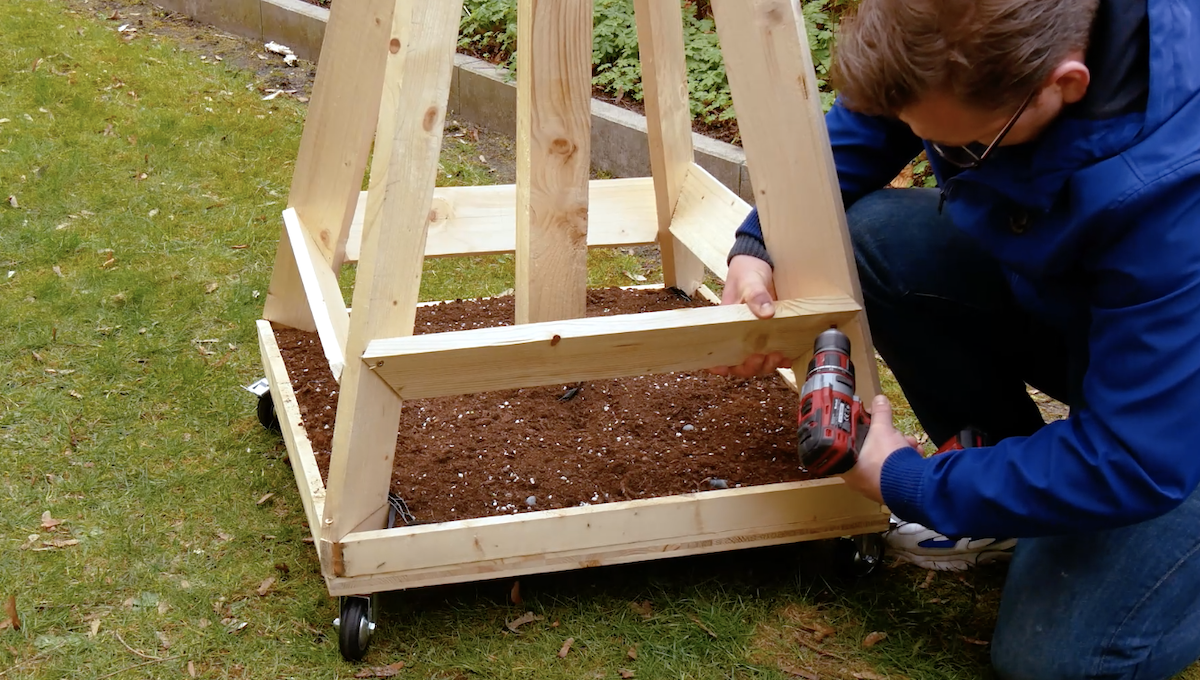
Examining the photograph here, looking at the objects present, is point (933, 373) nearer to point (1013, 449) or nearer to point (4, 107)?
point (1013, 449)

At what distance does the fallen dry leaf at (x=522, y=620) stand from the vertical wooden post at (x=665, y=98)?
110 cm

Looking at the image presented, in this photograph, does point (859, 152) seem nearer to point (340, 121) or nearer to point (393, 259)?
point (393, 259)

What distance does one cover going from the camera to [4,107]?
482cm

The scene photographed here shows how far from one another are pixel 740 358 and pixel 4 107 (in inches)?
168

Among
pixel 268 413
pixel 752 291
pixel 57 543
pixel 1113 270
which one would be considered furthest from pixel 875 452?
pixel 57 543

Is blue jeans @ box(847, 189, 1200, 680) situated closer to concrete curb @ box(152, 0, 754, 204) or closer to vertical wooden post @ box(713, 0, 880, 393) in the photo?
vertical wooden post @ box(713, 0, 880, 393)

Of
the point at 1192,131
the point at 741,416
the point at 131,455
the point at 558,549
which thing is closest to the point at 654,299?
the point at 741,416

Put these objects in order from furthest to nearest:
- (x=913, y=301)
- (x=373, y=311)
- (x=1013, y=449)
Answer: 1. (x=913, y=301)
2. (x=373, y=311)
3. (x=1013, y=449)

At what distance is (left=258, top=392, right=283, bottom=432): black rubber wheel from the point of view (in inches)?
101

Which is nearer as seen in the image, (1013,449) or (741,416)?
(1013,449)

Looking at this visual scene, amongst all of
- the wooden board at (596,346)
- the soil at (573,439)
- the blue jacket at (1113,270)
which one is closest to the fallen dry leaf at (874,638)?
the soil at (573,439)

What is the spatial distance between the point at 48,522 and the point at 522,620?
3.51 ft

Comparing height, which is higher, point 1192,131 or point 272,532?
point 1192,131

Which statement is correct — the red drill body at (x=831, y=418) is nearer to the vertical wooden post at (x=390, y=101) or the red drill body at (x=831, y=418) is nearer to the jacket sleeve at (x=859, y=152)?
the jacket sleeve at (x=859, y=152)
